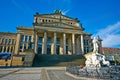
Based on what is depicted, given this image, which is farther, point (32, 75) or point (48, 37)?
point (48, 37)

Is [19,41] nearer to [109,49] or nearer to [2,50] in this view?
[2,50]

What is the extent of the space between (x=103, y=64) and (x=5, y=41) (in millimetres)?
43393

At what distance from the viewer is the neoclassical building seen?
38.2 meters

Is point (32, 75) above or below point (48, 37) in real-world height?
below

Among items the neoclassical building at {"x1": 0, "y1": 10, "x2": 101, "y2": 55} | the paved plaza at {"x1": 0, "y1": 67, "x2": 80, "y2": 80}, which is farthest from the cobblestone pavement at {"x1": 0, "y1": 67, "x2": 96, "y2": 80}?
the neoclassical building at {"x1": 0, "y1": 10, "x2": 101, "y2": 55}

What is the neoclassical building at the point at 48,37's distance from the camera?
38219mm

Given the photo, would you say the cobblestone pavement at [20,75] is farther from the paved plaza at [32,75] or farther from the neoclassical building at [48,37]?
the neoclassical building at [48,37]

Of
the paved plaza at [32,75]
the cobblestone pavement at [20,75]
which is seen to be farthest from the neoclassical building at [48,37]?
the paved plaza at [32,75]

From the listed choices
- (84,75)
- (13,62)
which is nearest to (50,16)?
(13,62)

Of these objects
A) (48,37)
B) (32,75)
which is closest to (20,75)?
(32,75)

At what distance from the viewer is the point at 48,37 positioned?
44000mm

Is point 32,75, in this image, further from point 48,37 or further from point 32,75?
point 48,37

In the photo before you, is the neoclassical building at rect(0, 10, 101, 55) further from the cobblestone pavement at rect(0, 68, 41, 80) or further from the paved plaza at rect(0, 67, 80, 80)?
the paved plaza at rect(0, 67, 80, 80)

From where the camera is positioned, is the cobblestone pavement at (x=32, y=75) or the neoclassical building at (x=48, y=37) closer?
the cobblestone pavement at (x=32, y=75)
